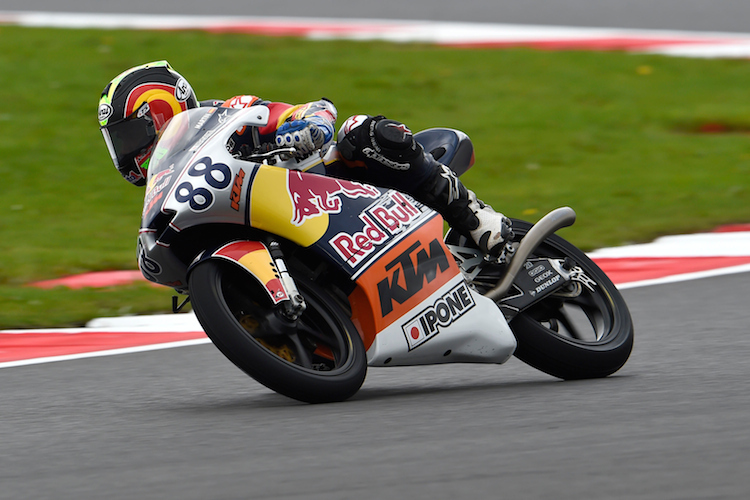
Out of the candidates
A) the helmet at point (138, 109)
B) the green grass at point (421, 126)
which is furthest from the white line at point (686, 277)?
the helmet at point (138, 109)

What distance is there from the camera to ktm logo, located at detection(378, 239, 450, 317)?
4.26 meters

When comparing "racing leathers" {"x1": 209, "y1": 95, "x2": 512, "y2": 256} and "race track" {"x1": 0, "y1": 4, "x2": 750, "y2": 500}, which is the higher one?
"racing leathers" {"x1": 209, "y1": 95, "x2": 512, "y2": 256}

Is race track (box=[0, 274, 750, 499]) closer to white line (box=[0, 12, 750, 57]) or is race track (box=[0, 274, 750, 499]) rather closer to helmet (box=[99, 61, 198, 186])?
helmet (box=[99, 61, 198, 186])

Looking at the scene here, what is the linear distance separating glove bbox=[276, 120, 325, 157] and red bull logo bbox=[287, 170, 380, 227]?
0.10m

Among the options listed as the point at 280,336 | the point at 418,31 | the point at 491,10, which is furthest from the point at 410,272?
the point at 491,10

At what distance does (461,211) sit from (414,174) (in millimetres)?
284

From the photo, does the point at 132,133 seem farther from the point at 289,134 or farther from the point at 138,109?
the point at 289,134

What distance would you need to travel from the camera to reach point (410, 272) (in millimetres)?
4328

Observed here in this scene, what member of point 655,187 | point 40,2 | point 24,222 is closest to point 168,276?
point 24,222

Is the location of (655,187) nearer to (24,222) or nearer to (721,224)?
(721,224)

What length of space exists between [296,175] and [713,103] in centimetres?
910

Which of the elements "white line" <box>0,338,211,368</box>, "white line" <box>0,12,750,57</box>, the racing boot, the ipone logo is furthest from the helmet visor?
"white line" <box>0,12,750,57</box>

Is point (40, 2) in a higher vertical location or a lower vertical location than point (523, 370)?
lower

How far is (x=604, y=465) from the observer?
10.4 feet
